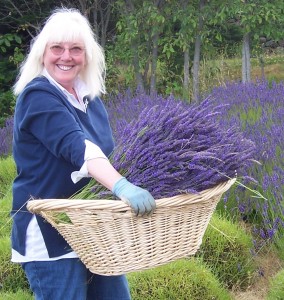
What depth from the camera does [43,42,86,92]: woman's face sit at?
2.49 metres

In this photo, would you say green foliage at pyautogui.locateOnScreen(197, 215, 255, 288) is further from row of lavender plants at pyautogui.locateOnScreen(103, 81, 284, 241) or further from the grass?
row of lavender plants at pyautogui.locateOnScreen(103, 81, 284, 241)

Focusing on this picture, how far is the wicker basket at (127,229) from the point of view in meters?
2.17

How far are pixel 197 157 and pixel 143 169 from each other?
193mm

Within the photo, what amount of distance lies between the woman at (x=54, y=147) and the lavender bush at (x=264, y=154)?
1.10m

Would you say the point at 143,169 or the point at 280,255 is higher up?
the point at 143,169

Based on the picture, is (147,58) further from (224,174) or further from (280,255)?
(224,174)

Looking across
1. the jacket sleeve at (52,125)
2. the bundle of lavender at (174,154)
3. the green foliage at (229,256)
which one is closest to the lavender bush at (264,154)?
the green foliage at (229,256)

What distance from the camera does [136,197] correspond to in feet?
6.98

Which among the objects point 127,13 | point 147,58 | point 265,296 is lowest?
point 265,296

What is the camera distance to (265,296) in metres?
3.82

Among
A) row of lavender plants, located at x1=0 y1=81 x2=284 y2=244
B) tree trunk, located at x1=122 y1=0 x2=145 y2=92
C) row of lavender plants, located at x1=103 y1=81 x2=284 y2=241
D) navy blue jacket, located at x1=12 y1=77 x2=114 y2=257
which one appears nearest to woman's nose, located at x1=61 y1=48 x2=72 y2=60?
navy blue jacket, located at x1=12 y1=77 x2=114 y2=257

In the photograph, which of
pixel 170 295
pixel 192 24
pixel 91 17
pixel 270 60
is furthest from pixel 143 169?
pixel 270 60

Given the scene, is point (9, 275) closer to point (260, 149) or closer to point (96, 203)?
point (260, 149)

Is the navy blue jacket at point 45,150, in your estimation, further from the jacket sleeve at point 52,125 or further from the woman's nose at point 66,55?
the woman's nose at point 66,55
